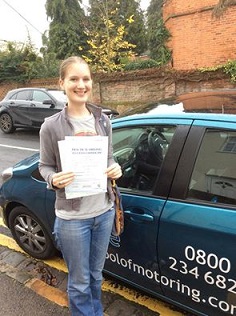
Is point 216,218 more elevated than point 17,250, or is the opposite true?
point 216,218

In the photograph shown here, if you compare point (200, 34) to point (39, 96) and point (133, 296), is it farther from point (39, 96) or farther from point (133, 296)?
point (133, 296)

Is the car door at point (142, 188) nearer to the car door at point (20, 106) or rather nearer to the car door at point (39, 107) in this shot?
the car door at point (39, 107)

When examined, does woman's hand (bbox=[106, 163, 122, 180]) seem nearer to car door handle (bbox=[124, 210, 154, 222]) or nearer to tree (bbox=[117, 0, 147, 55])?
car door handle (bbox=[124, 210, 154, 222])

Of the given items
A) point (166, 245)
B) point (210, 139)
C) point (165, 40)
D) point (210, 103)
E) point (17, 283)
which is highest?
point (165, 40)

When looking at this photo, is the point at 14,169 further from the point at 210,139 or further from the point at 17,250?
the point at 210,139

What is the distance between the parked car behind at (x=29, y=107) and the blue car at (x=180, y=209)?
622 centimetres

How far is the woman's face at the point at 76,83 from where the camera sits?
1706 millimetres

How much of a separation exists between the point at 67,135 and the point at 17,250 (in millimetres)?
2129

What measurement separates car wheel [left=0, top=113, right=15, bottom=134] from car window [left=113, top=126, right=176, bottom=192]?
841 centimetres

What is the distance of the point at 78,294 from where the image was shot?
6.62 ft

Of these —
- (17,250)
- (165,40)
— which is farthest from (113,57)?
(17,250)

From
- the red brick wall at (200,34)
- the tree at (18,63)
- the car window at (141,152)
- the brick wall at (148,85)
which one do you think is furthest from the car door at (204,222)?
the tree at (18,63)

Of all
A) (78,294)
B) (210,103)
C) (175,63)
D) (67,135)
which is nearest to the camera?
(67,135)

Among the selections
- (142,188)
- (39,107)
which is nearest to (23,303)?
(142,188)
